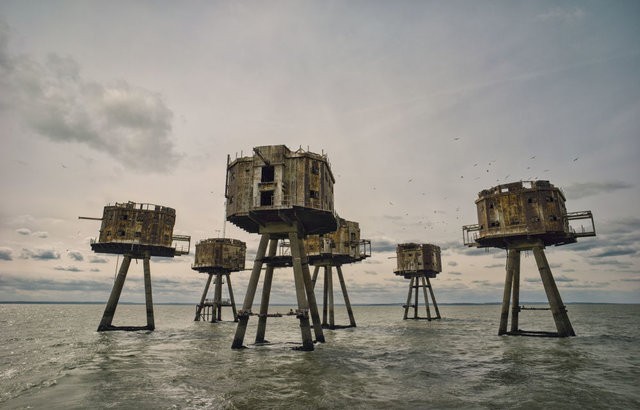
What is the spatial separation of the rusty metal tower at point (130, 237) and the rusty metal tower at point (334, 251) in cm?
1193

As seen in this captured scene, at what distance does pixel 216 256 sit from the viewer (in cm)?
3884

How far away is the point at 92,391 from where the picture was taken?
10375 mm

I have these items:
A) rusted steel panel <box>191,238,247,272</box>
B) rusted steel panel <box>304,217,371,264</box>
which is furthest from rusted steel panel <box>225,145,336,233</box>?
rusted steel panel <box>191,238,247,272</box>

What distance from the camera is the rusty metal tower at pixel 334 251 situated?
1200 inches

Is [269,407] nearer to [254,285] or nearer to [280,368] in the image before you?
[280,368]

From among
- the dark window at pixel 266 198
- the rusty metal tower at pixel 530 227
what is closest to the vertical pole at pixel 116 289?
the dark window at pixel 266 198

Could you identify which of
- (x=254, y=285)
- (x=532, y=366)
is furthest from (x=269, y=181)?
(x=532, y=366)

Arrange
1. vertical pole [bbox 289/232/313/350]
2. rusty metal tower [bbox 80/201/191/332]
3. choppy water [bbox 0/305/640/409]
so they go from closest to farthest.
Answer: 1. choppy water [bbox 0/305/640/409]
2. vertical pole [bbox 289/232/313/350]
3. rusty metal tower [bbox 80/201/191/332]

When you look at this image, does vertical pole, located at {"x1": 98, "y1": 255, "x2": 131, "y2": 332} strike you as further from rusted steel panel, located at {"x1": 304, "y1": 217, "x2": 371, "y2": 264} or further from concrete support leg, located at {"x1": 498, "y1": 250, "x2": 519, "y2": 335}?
concrete support leg, located at {"x1": 498, "y1": 250, "x2": 519, "y2": 335}

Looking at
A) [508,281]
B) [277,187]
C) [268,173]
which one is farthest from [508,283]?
[268,173]

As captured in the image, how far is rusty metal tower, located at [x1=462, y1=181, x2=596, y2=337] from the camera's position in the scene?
2147cm

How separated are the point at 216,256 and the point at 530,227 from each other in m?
29.8

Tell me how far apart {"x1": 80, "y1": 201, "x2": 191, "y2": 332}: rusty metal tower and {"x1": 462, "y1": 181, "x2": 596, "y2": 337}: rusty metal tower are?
23727mm

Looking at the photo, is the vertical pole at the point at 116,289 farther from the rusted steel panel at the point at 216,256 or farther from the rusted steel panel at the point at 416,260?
the rusted steel panel at the point at 416,260
